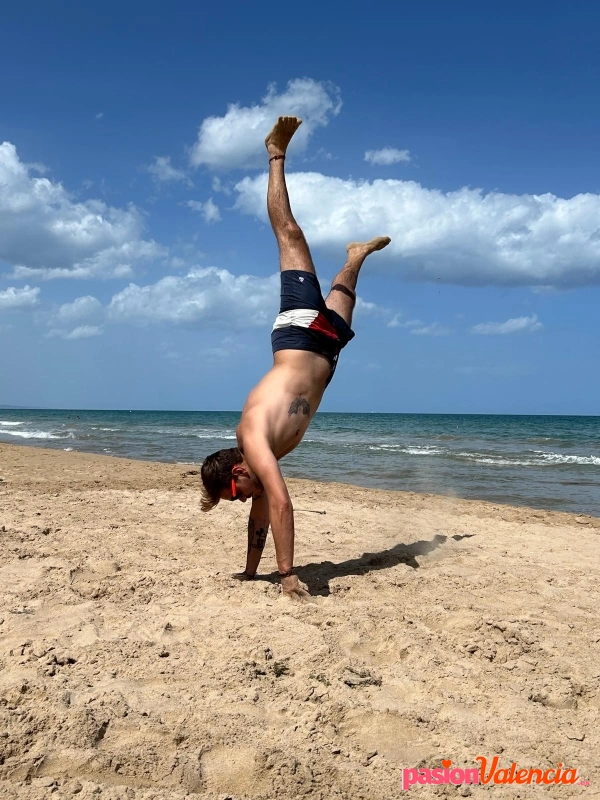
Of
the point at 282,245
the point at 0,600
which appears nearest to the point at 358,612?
the point at 0,600

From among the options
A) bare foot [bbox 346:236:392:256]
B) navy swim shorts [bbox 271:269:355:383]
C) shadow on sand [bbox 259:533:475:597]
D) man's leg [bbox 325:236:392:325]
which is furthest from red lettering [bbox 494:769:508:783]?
bare foot [bbox 346:236:392:256]

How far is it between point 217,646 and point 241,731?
73 centimetres

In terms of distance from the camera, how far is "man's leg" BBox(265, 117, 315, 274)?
4.68 m

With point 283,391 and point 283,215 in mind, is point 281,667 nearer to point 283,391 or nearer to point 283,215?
point 283,391

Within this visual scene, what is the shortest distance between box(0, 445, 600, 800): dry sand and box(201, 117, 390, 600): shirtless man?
442 millimetres

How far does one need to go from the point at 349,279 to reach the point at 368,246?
0.42m

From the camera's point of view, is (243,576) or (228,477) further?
(243,576)

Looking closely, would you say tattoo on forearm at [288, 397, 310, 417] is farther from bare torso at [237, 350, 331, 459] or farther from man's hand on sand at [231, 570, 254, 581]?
man's hand on sand at [231, 570, 254, 581]

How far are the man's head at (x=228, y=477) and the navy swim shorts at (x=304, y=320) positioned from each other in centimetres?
90

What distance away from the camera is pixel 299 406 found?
14.5 feet

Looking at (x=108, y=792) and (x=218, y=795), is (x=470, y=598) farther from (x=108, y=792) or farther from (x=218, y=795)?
(x=108, y=792)

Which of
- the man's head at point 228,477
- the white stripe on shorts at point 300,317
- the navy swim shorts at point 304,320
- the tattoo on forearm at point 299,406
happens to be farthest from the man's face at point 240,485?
the white stripe on shorts at point 300,317

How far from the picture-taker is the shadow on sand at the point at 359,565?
4488mm

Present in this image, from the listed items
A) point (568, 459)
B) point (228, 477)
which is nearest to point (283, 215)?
point (228, 477)
